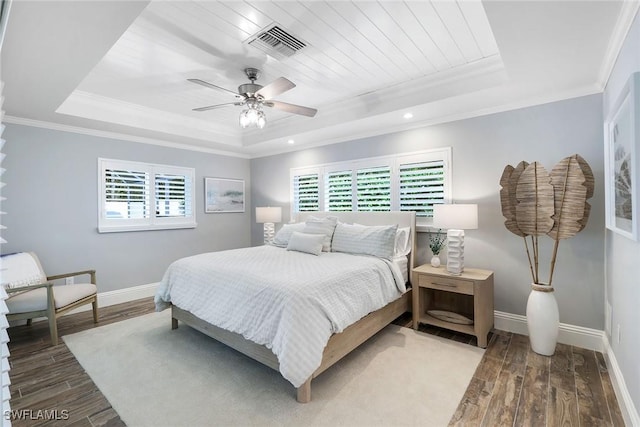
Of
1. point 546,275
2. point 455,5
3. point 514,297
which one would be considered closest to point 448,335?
point 514,297

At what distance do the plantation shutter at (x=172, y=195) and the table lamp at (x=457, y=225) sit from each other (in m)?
4.01

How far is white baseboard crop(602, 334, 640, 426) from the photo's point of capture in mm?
1754

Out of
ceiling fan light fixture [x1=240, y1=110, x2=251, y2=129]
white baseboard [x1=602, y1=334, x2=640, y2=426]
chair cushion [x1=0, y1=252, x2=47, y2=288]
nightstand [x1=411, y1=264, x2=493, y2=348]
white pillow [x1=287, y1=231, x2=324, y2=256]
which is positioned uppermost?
ceiling fan light fixture [x1=240, y1=110, x2=251, y2=129]

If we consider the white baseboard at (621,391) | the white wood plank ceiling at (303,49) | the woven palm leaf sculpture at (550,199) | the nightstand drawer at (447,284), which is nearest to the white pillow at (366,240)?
the nightstand drawer at (447,284)

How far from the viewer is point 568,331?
290cm

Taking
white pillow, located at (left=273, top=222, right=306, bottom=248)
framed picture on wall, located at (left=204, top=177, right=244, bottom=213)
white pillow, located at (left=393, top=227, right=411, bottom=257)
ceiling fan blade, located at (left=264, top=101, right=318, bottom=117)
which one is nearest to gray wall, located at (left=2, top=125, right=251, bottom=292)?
framed picture on wall, located at (left=204, top=177, right=244, bottom=213)

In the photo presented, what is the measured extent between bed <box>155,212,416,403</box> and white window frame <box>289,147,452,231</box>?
1.07ft

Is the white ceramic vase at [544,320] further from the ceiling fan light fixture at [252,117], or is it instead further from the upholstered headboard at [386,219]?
the ceiling fan light fixture at [252,117]

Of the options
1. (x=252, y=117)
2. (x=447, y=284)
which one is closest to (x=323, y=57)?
(x=252, y=117)

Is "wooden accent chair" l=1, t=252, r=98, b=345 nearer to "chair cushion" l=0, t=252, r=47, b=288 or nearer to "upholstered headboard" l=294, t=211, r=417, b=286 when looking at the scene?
"chair cushion" l=0, t=252, r=47, b=288

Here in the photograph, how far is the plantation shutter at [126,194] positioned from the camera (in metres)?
4.22

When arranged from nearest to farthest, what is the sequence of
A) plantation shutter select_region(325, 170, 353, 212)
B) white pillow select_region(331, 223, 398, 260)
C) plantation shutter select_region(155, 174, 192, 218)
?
white pillow select_region(331, 223, 398, 260), plantation shutter select_region(325, 170, 353, 212), plantation shutter select_region(155, 174, 192, 218)

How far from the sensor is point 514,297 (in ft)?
10.5

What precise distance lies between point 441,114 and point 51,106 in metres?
4.30
